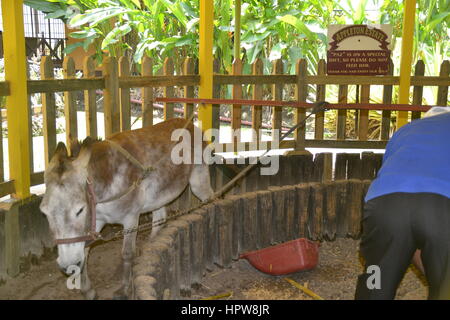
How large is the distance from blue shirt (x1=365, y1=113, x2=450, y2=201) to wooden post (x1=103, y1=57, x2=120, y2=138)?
4087mm

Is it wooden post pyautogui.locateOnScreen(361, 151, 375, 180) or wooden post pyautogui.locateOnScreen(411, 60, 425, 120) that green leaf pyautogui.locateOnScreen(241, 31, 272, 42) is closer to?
wooden post pyautogui.locateOnScreen(411, 60, 425, 120)

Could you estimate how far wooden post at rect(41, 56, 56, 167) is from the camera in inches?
232

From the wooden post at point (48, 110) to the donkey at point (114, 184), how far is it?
108 centimetres

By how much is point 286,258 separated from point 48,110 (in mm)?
3091

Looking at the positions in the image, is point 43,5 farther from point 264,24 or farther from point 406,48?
point 406,48

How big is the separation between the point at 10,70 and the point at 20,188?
3.86 feet

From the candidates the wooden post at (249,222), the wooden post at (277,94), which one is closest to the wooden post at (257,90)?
the wooden post at (277,94)

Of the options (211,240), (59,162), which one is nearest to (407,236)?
(59,162)

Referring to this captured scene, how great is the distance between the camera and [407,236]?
106 inches

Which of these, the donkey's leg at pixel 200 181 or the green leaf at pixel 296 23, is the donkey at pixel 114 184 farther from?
the green leaf at pixel 296 23

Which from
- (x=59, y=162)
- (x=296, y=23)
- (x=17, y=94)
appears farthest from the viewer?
(x=296, y=23)

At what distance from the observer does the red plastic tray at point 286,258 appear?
210 inches

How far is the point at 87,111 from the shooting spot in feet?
21.1
